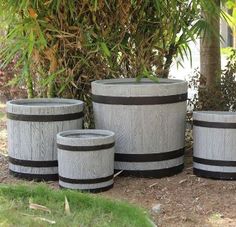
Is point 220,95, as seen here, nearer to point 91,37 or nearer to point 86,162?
point 91,37

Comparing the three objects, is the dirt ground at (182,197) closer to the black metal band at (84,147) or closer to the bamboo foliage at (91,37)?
the black metal band at (84,147)

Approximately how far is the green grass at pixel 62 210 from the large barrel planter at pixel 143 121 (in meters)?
0.64

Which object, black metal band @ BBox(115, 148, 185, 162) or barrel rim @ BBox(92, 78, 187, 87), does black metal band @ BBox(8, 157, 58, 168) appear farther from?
barrel rim @ BBox(92, 78, 187, 87)

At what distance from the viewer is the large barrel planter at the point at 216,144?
4.46m

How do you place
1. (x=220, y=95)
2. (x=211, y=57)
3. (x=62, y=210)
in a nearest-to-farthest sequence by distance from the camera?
(x=62, y=210) → (x=220, y=95) → (x=211, y=57)

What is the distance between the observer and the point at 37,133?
4.52m

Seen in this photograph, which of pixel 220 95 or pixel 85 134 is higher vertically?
pixel 220 95

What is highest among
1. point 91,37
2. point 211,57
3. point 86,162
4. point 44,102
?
point 91,37

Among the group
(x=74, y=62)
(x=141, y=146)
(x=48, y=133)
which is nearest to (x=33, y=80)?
(x=74, y=62)

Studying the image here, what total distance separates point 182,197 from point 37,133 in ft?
4.09

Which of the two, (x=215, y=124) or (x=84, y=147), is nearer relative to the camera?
(x=84, y=147)

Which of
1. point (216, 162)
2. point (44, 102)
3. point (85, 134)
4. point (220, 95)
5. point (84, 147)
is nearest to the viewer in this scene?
point (84, 147)

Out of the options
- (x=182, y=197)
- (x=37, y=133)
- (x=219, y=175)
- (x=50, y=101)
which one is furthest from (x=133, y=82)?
(x=182, y=197)

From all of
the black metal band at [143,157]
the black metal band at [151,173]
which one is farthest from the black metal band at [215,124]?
the black metal band at [151,173]
